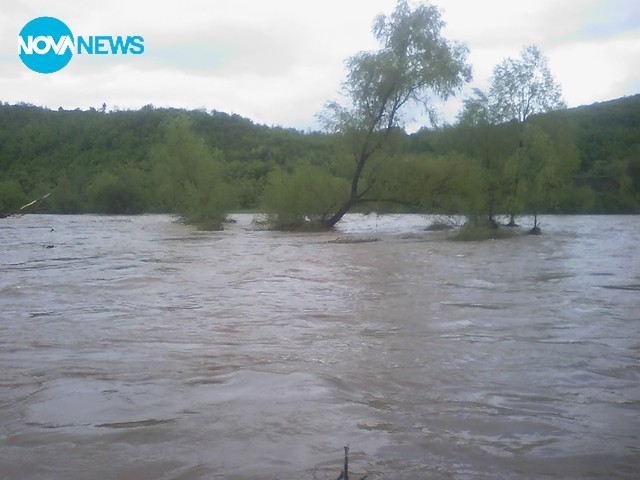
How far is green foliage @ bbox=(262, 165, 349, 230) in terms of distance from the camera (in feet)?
96.2

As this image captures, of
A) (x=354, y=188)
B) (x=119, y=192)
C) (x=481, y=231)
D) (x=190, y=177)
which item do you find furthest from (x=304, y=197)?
(x=119, y=192)

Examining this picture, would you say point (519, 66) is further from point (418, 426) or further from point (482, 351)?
point (418, 426)

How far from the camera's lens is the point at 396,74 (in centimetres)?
2792

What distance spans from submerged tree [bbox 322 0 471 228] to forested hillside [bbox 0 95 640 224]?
927 mm

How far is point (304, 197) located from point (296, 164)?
427cm

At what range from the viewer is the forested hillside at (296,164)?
26.3 m

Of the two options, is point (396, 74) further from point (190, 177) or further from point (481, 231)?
point (190, 177)

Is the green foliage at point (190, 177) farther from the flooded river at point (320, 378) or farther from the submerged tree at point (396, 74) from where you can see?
the flooded river at point (320, 378)

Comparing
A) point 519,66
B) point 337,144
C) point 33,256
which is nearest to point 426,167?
point 337,144

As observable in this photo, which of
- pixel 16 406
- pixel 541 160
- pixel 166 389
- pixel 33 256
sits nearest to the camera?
pixel 16 406

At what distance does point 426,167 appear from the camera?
Result: 93.1 feet

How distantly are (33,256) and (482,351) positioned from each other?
13.9m

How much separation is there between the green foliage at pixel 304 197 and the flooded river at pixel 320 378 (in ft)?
58.1

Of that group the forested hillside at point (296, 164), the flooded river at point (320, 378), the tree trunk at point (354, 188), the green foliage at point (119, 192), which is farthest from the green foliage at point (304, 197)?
the green foliage at point (119, 192)
